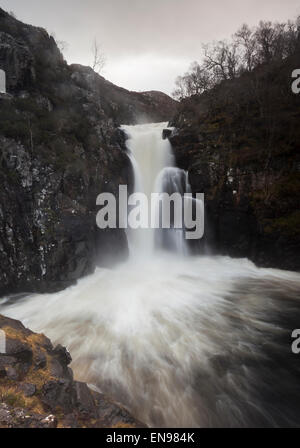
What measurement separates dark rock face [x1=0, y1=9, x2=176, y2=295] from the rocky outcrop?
5.02 meters

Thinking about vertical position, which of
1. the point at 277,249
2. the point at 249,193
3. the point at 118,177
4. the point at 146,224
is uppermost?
the point at 118,177

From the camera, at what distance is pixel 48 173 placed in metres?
9.25

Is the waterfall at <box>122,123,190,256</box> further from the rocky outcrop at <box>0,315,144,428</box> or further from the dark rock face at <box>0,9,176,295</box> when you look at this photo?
the rocky outcrop at <box>0,315,144,428</box>

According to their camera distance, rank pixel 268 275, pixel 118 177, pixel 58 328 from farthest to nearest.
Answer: pixel 118 177 < pixel 268 275 < pixel 58 328

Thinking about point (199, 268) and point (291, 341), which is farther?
point (199, 268)

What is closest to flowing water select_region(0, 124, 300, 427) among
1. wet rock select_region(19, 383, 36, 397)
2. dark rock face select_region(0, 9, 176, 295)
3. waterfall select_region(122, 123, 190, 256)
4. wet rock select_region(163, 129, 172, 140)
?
dark rock face select_region(0, 9, 176, 295)

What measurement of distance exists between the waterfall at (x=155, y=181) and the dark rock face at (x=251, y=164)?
905 mm

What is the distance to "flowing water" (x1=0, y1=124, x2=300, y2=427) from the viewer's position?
4.20m

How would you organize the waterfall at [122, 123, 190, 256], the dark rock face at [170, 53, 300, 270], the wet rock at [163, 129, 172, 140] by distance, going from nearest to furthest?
the dark rock face at [170, 53, 300, 270] → the waterfall at [122, 123, 190, 256] → the wet rock at [163, 129, 172, 140]

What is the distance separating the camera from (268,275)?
1091 cm

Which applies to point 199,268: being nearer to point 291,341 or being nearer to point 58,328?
point 291,341
